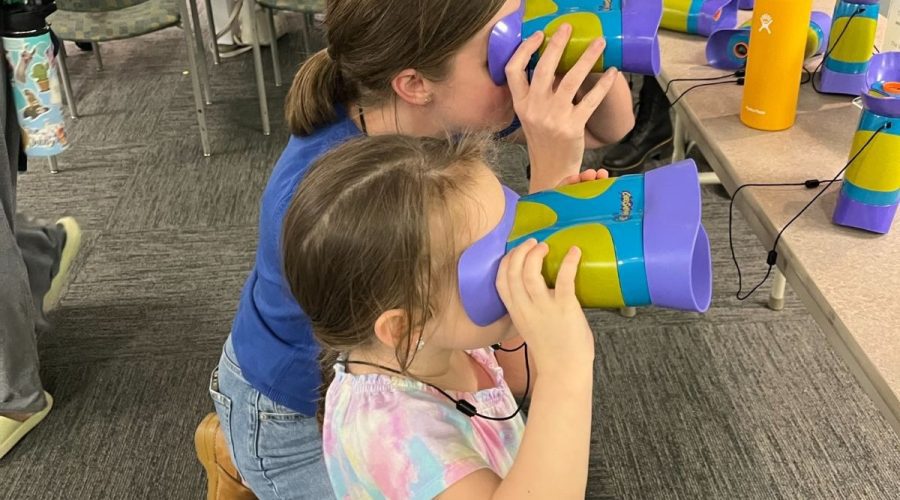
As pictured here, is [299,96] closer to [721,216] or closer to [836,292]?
[836,292]

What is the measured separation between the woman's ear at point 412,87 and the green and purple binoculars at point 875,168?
0.56 meters

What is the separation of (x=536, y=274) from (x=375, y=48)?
0.49 meters

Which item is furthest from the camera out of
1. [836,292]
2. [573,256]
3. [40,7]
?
[40,7]

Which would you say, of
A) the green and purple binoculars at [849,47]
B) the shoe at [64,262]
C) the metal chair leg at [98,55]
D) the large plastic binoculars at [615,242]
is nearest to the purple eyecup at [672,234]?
the large plastic binoculars at [615,242]

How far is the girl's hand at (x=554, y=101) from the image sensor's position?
1.16 m

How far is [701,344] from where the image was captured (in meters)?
2.12

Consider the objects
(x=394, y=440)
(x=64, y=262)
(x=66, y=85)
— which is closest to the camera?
(x=394, y=440)

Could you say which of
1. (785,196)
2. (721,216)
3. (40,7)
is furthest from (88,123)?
(785,196)

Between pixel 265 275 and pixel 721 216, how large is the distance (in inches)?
68.6

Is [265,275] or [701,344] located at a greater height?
[265,275]

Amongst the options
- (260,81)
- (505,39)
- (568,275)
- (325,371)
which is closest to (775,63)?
(505,39)

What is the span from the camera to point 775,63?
4.16 feet

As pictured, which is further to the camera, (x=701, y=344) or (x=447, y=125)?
(x=701, y=344)

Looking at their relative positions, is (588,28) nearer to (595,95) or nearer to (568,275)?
(595,95)
